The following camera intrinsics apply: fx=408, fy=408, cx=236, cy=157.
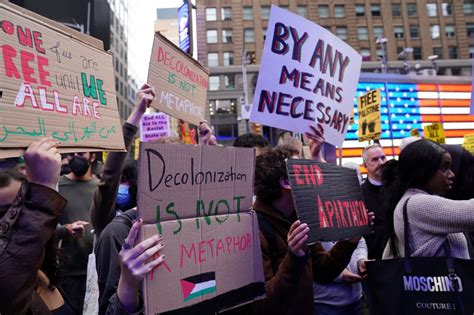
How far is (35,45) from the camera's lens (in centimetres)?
188

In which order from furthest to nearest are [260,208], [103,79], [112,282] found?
[260,208] < [103,79] < [112,282]

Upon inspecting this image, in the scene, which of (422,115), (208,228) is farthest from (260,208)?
(422,115)

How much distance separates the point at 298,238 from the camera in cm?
206

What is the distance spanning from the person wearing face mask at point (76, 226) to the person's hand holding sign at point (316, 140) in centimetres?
198

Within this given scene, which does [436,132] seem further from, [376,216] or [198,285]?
[198,285]

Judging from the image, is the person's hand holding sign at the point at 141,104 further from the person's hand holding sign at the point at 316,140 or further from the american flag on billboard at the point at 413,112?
the american flag on billboard at the point at 413,112

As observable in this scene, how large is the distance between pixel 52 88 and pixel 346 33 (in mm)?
51122

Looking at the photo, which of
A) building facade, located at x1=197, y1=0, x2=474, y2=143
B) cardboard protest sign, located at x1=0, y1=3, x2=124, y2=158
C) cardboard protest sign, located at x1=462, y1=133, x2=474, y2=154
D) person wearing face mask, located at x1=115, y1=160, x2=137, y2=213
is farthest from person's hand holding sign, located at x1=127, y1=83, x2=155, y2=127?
building facade, located at x1=197, y1=0, x2=474, y2=143


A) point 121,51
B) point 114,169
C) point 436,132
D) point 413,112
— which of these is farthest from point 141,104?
point 121,51

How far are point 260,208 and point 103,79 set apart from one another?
119cm

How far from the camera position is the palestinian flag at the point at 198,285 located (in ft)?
5.88

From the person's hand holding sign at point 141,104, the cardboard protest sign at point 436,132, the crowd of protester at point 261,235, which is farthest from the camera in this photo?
the cardboard protest sign at point 436,132

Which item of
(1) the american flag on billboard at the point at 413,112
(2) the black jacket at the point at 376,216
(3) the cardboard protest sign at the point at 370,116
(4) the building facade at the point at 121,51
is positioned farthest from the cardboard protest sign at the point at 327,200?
(4) the building facade at the point at 121,51

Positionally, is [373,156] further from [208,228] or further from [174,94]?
[208,228]
